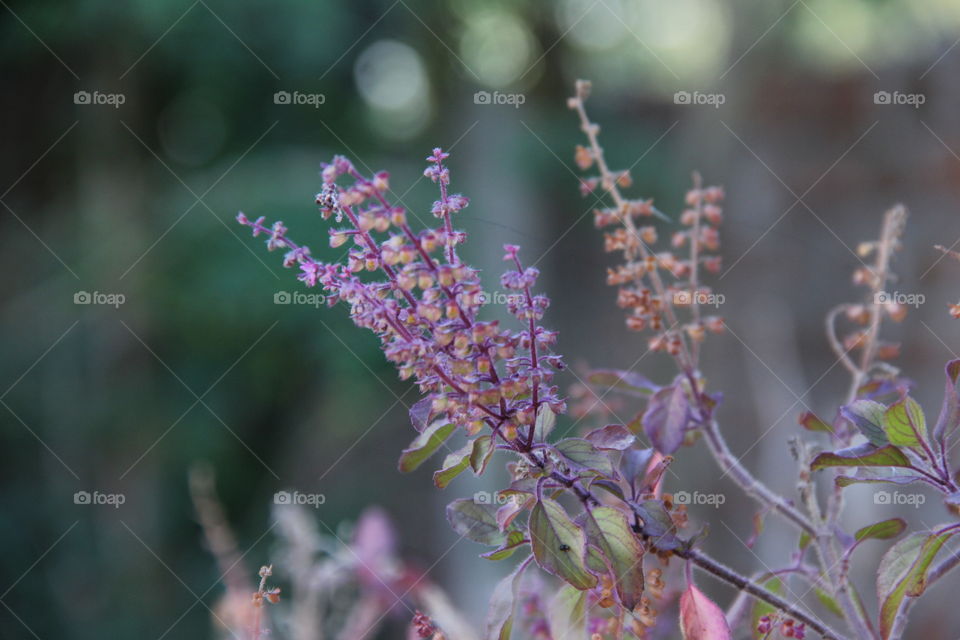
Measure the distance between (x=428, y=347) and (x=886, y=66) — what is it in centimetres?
294

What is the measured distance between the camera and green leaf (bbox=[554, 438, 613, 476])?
18.3 inches

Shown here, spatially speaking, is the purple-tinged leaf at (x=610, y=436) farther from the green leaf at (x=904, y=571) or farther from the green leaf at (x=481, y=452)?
the green leaf at (x=904, y=571)

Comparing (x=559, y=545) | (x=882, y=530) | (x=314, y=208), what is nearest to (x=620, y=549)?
(x=559, y=545)

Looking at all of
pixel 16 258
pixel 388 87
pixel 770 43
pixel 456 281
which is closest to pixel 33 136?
pixel 16 258

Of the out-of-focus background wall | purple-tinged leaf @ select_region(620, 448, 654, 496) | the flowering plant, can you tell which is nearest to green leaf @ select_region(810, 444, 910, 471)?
the flowering plant

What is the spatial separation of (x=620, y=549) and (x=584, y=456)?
0.06 m

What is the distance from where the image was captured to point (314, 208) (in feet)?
10.3

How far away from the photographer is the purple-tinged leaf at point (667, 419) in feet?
1.94

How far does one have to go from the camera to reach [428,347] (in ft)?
1.41

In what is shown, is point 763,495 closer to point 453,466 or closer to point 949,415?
point 949,415

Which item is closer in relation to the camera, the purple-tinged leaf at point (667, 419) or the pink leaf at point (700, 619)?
the pink leaf at point (700, 619)

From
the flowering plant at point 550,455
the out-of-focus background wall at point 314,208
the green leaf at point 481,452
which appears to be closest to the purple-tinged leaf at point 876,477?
the flowering plant at point 550,455

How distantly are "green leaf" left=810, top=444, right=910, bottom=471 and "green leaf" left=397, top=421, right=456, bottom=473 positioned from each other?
23 centimetres

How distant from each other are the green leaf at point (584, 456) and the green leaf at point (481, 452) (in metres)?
0.04
